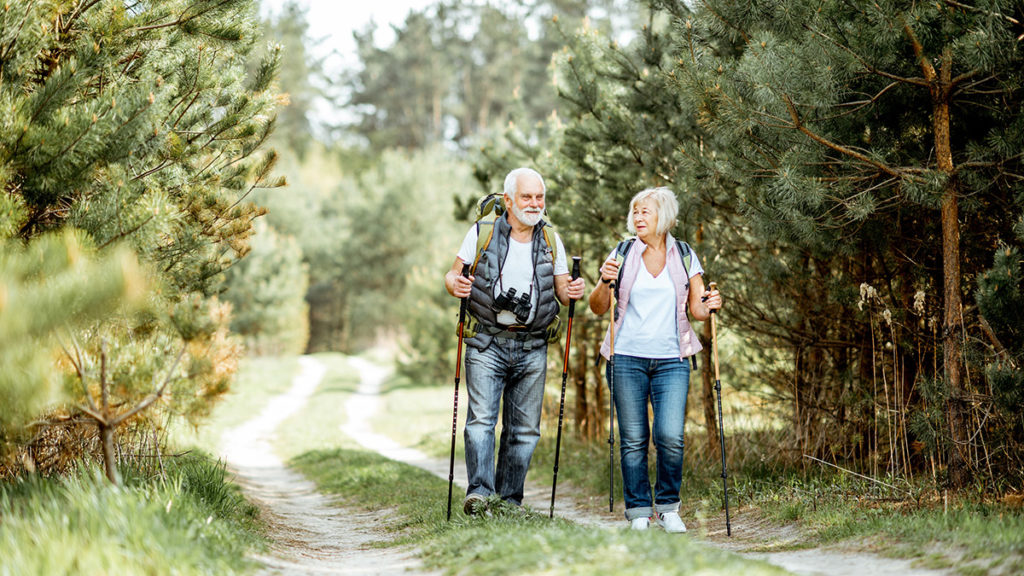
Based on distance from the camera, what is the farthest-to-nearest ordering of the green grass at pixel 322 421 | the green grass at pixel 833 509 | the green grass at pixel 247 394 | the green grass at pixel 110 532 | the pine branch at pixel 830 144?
1. the green grass at pixel 322 421
2. the green grass at pixel 247 394
3. the pine branch at pixel 830 144
4. the green grass at pixel 833 509
5. the green grass at pixel 110 532

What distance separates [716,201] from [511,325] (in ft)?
10.6

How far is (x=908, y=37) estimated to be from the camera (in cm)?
528

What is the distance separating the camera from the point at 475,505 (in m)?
5.70

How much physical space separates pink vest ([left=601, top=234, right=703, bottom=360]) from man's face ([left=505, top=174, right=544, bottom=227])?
686mm

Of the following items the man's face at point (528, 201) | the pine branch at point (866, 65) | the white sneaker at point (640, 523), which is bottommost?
the white sneaker at point (640, 523)

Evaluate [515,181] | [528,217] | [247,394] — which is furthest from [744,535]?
[247,394]

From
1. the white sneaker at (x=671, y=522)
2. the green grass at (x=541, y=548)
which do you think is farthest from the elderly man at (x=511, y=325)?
the white sneaker at (x=671, y=522)

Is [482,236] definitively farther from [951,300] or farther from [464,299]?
[951,300]

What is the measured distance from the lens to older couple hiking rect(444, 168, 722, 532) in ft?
18.5

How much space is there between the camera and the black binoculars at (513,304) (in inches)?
226

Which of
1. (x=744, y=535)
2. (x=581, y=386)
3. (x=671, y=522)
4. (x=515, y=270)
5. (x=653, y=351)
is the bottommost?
(x=744, y=535)

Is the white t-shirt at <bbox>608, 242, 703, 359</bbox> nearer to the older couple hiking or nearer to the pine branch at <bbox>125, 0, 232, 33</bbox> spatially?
the older couple hiking

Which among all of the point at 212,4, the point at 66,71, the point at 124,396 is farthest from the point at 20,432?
the point at 212,4

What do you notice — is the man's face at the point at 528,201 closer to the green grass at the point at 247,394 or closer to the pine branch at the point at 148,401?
the pine branch at the point at 148,401
